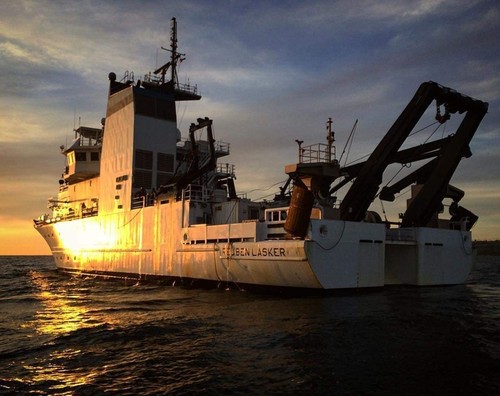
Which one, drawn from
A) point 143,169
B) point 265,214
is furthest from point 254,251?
point 143,169

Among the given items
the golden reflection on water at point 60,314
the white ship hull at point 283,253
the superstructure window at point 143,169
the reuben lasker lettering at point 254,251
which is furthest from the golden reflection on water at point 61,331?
the superstructure window at point 143,169

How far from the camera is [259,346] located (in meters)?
10.5

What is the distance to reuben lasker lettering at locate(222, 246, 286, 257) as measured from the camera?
1789 centimetres

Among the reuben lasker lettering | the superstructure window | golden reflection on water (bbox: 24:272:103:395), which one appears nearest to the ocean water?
golden reflection on water (bbox: 24:272:103:395)

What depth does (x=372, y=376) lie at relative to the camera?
8266mm

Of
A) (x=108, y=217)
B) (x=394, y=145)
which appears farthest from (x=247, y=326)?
(x=108, y=217)

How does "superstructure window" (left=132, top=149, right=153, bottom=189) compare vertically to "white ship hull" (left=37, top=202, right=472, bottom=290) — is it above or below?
above

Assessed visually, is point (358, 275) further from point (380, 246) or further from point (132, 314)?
point (132, 314)

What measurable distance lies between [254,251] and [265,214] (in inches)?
70.8

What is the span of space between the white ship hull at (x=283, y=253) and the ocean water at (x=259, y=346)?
1108 millimetres

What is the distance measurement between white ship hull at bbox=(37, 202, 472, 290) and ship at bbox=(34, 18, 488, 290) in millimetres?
54

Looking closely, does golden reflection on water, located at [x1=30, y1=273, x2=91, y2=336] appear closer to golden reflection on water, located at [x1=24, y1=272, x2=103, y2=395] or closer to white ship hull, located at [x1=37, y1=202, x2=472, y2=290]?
golden reflection on water, located at [x1=24, y1=272, x2=103, y2=395]

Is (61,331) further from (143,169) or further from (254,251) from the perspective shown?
(143,169)

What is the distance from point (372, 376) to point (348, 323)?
458cm
